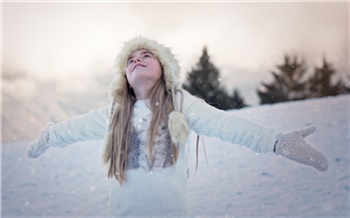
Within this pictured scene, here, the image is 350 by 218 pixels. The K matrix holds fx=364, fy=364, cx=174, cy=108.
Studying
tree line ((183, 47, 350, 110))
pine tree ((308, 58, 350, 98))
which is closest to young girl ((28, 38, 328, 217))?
tree line ((183, 47, 350, 110))

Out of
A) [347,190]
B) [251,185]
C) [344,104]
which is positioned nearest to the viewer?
[347,190]

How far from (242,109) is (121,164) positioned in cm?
289

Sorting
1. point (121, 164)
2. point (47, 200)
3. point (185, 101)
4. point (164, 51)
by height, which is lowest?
→ point (47, 200)

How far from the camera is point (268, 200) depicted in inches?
88.3

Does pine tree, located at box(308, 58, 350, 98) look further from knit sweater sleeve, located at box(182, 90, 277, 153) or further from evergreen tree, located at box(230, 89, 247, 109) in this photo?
knit sweater sleeve, located at box(182, 90, 277, 153)

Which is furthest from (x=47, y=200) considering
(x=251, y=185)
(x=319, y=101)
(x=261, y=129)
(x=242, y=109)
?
(x=319, y=101)

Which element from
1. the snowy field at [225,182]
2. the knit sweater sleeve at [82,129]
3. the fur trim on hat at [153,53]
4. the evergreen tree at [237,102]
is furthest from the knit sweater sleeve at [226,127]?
the evergreen tree at [237,102]

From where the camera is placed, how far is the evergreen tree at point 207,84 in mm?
3491

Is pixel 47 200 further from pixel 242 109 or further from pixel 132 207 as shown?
pixel 242 109

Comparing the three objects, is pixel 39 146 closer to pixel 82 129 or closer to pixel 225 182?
pixel 82 129

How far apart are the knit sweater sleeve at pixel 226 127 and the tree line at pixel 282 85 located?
2.19 m

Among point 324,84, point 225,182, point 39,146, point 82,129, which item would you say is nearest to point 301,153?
point 82,129

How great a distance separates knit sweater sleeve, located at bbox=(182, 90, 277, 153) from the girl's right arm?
354mm

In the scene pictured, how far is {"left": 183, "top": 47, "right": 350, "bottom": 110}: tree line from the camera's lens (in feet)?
12.4
